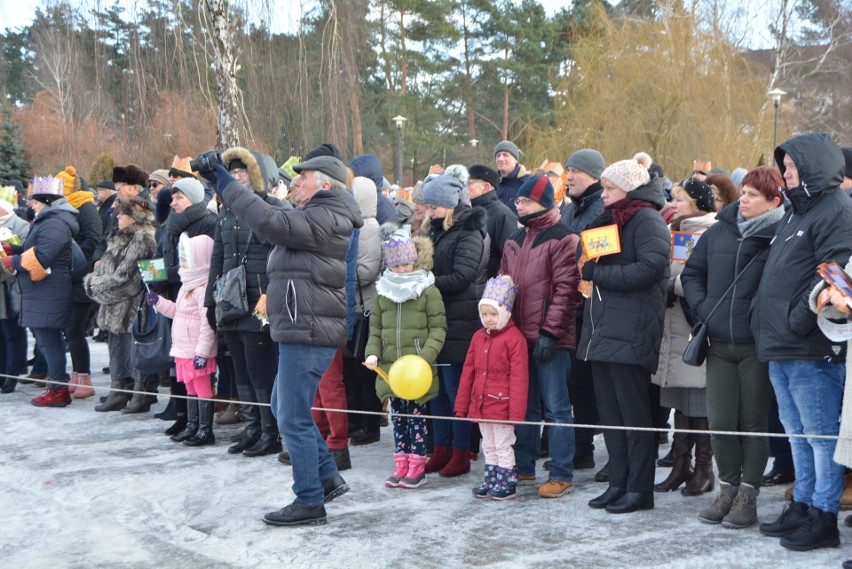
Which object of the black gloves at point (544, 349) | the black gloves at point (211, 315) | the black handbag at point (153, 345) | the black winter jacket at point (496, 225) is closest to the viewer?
the black gloves at point (544, 349)

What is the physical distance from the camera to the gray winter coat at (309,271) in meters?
5.08

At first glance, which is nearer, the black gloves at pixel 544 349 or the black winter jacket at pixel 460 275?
the black gloves at pixel 544 349

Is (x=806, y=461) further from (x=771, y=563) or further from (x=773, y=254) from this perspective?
(x=773, y=254)

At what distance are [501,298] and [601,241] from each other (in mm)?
765

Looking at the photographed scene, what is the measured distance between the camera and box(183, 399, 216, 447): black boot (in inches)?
290

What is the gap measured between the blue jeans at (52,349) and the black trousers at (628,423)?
5830mm

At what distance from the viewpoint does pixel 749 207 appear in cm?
518

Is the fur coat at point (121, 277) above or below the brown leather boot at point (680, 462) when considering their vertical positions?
above

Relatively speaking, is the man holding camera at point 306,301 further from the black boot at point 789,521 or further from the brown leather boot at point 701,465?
the black boot at point 789,521

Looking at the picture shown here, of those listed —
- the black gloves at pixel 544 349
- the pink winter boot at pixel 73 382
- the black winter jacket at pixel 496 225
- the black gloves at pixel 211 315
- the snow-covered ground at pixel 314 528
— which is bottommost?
the snow-covered ground at pixel 314 528

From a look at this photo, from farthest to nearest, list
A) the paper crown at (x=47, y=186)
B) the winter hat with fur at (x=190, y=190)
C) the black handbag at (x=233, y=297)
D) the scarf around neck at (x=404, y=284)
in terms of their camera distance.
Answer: the paper crown at (x=47, y=186), the winter hat with fur at (x=190, y=190), the black handbag at (x=233, y=297), the scarf around neck at (x=404, y=284)

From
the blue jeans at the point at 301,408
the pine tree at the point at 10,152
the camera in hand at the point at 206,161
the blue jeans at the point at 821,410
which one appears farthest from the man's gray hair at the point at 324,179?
the pine tree at the point at 10,152

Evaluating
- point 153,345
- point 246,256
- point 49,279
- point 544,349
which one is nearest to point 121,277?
point 153,345

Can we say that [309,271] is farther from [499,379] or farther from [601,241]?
[601,241]
